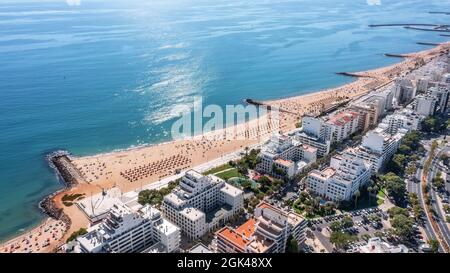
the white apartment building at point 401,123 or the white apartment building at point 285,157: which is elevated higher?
the white apartment building at point 401,123

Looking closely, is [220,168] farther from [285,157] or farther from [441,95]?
[441,95]

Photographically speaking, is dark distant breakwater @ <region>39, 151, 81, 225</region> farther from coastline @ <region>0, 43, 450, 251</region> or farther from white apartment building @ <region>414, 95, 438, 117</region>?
white apartment building @ <region>414, 95, 438, 117</region>

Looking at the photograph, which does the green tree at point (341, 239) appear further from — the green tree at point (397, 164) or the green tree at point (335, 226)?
the green tree at point (397, 164)

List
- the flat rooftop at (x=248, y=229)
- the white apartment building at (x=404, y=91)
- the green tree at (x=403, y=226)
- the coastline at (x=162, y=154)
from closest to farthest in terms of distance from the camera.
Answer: the flat rooftop at (x=248, y=229)
the green tree at (x=403, y=226)
the coastline at (x=162, y=154)
the white apartment building at (x=404, y=91)

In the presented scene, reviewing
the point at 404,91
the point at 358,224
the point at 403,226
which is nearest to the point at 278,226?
the point at 358,224

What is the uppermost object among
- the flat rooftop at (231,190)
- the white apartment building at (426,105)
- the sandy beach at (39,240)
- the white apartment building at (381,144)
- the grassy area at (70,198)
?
the white apartment building at (426,105)

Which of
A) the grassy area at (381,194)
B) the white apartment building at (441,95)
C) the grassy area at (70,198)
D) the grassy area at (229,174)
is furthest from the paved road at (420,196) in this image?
the grassy area at (70,198)

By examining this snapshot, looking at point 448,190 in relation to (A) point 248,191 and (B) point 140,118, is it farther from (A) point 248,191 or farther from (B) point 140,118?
(B) point 140,118
